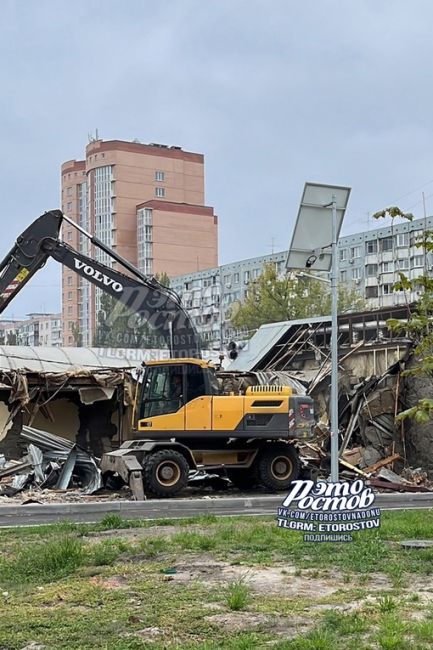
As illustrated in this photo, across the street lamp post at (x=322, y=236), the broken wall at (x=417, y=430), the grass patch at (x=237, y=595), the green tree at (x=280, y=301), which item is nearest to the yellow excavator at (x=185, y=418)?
the broken wall at (x=417, y=430)

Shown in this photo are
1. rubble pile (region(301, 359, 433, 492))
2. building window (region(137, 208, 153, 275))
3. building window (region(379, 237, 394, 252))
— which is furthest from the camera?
building window (region(137, 208, 153, 275))

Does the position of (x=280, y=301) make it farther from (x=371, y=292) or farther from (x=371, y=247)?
(x=371, y=247)

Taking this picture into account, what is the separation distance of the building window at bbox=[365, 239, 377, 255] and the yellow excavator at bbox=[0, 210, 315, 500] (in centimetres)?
7601

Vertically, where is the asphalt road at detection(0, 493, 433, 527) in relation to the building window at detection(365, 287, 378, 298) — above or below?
below

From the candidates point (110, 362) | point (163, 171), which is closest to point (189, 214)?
point (163, 171)

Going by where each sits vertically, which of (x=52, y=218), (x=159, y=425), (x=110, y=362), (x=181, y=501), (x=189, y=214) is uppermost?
(x=189, y=214)

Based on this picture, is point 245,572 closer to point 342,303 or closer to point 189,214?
point 342,303

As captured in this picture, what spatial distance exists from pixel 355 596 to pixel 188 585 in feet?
5.05

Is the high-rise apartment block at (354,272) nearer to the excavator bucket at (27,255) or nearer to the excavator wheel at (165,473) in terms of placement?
the excavator bucket at (27,255)

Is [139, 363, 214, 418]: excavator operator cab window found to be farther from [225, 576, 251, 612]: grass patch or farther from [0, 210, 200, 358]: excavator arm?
[225, 576, 251, 612]: grass patch

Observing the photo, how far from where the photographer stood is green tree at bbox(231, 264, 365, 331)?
58500 mm

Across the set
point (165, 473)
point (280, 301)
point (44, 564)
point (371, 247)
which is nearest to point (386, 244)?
point (371, 247)

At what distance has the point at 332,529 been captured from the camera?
1045 cm

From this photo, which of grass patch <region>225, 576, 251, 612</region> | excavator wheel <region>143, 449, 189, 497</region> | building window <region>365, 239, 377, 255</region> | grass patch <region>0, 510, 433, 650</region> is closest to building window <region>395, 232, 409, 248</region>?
building window <region>365, 239, 377, 255</region>
